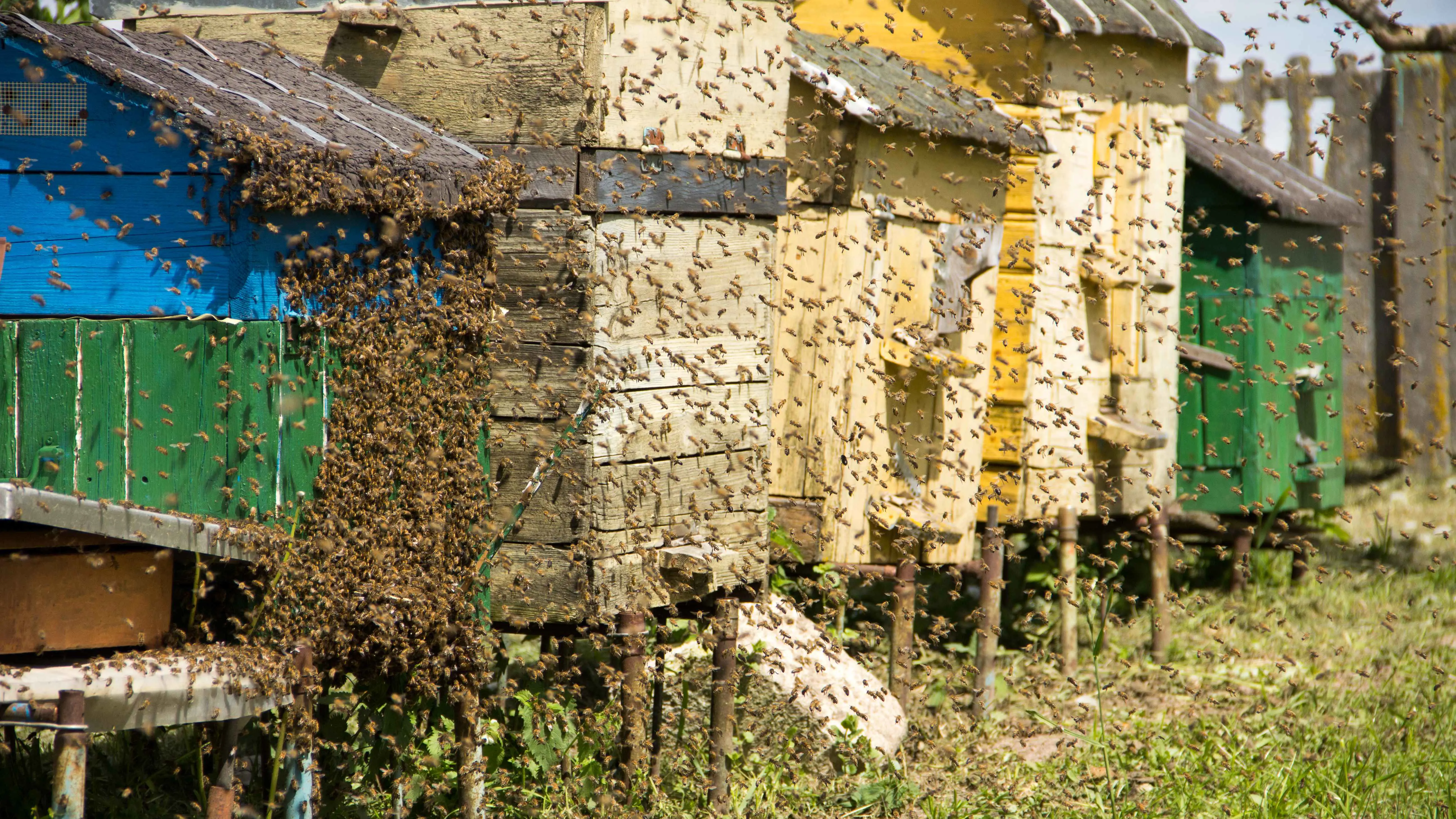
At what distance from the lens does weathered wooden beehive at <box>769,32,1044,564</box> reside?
517cm

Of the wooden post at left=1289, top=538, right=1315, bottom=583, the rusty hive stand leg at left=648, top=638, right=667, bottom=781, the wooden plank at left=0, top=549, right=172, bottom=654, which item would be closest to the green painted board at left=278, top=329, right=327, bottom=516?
the wooden plank at left=0, top=549, right=172, bottom=654

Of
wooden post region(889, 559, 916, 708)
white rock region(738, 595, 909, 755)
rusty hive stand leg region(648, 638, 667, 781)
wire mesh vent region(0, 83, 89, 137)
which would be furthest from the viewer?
wooden post region(889, 559, 916, 708)

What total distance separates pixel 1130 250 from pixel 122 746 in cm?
526

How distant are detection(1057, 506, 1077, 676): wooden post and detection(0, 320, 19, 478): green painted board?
5230 millimetres

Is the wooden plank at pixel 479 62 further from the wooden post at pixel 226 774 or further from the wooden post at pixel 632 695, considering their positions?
the wooden post at pixel 226 774

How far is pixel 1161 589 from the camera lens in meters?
7.39

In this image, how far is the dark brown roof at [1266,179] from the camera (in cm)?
746

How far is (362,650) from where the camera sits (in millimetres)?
3461

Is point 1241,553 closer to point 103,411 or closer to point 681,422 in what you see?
point 681,422

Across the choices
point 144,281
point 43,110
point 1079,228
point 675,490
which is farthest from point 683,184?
point 1079,228

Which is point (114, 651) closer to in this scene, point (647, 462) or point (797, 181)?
point (647, 462)

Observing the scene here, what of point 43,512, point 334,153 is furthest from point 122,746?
point 334,153

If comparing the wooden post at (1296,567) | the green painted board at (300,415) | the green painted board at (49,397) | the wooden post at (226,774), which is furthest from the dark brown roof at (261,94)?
the wooden post at (1296,567)

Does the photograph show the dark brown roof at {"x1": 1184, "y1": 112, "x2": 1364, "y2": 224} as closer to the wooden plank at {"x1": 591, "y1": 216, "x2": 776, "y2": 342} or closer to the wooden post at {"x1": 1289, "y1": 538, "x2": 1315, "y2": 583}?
the wooden post at {"x1": 1289, "y1": 538, "x2": 1315, "y2": 583}
